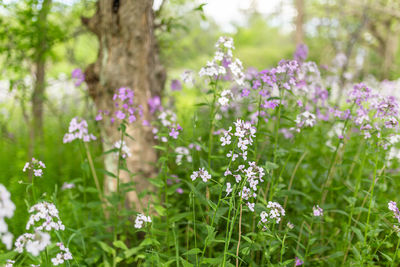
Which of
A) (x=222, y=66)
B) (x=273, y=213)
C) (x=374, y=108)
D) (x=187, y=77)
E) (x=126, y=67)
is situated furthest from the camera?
(x=126, y=67)

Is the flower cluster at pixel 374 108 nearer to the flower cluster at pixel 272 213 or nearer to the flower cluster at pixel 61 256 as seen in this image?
the flower cluster at pixel 272 213

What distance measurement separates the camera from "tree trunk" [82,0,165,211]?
8.46ft

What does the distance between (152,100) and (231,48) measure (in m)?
1.11

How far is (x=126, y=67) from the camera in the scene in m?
2.65

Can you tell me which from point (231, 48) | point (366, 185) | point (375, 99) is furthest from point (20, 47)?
→ point (366, 185)

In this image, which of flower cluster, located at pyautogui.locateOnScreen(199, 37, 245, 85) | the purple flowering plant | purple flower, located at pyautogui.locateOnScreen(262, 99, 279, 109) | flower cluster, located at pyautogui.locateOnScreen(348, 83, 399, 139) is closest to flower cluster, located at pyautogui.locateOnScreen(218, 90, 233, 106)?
the purple flowering plant

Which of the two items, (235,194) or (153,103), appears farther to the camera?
(153,103)

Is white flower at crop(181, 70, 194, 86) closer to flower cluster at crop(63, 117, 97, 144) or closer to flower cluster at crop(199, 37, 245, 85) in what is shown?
flower cluster at crop(199, 37, 245, 85)

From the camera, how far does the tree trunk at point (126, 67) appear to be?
2.58m

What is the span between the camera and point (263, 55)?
880 inches

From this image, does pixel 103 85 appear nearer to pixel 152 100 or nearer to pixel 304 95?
pixel 152 100

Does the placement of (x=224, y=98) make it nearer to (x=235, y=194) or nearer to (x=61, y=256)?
(x=235, y=194)

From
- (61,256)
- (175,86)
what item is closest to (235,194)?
(61,256)

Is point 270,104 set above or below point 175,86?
below
